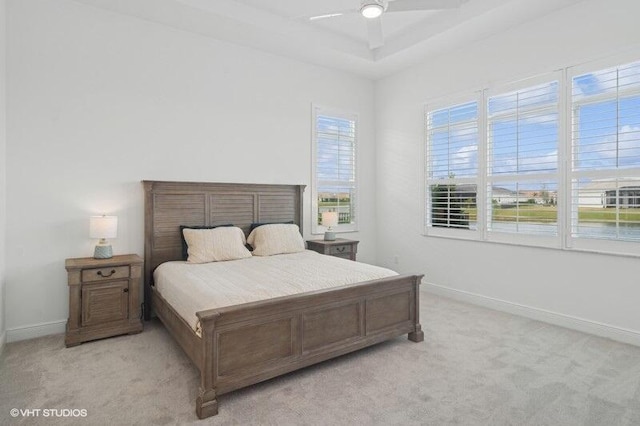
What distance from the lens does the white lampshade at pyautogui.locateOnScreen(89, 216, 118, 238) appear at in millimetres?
3439

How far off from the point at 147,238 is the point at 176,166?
0.87 meters

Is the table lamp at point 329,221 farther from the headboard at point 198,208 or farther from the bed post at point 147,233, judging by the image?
the bed post at point 147,233

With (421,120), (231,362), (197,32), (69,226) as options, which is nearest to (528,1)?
(421,120)

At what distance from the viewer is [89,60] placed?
145 inches

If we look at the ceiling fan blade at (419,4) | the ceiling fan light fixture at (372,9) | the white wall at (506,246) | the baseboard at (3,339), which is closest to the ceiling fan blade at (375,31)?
the ceiling fan blade at (419,4)

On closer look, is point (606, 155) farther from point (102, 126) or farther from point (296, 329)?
point (102, 126)

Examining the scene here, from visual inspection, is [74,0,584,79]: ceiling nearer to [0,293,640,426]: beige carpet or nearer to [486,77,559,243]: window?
[486,77,559,243]: window

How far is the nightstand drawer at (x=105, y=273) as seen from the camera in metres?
3.25

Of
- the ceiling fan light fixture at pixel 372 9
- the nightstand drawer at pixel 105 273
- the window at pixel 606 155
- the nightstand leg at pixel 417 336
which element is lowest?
the nightstand leg at pixel 417 336

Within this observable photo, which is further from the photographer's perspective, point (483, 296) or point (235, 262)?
point (483, 296)

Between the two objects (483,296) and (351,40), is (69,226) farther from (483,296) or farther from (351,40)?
(483,296)

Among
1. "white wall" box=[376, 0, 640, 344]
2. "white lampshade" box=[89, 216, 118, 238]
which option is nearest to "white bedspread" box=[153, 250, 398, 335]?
"white lampshade" box=[89, 216, 118, 238]

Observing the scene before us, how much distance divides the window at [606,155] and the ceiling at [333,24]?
93cm

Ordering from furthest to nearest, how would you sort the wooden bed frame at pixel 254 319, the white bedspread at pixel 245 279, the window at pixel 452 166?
the window at pixel 452 166, the white bedspread at pixel 245 279, the wooden bed frame at pixel 254 319
